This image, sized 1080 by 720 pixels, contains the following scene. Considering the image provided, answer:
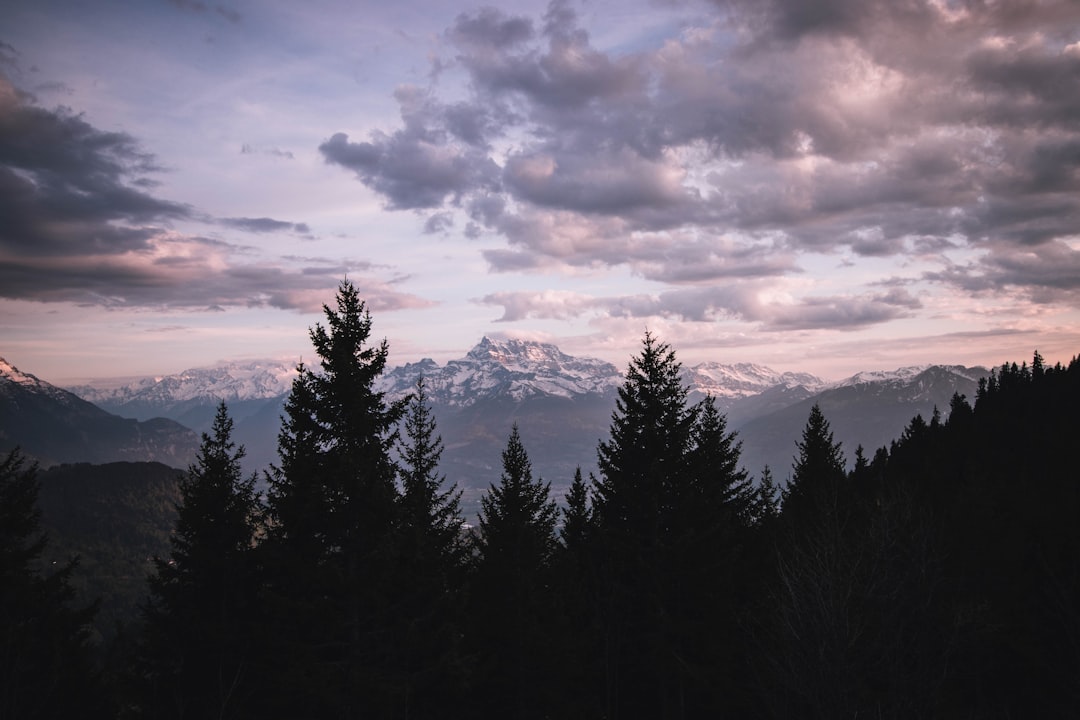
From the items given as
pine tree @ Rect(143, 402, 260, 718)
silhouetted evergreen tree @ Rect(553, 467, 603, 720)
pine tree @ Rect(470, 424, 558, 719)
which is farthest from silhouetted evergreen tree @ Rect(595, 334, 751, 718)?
pine tree @ Rect(143, 402, 260, 718)

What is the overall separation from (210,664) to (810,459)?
39494mm

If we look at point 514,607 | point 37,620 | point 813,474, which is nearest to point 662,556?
point 514,607

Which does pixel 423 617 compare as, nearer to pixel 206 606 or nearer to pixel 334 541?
pixel 334 541

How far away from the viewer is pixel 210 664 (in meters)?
21.9

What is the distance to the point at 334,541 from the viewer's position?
18.9 meters

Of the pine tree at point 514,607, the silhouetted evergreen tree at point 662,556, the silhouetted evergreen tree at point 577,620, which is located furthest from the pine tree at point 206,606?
the silhouetted evergreen tree at point 662,556

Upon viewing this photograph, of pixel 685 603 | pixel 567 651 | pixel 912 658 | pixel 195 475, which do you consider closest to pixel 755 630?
pixel 685 603

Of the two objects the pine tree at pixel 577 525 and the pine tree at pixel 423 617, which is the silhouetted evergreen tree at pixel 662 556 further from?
the pine tree at pixel 423 617

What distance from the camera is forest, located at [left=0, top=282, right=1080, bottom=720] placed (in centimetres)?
1800

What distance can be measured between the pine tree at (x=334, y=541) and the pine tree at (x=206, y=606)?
110 inches

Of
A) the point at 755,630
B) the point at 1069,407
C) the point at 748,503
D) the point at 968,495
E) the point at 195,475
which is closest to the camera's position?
the point at 195,475

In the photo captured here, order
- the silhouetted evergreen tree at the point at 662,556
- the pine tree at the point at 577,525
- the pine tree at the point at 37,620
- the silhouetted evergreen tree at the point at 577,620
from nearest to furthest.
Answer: the pine tree at the point at 37,620 < the silhouetted evergreen tree at the point at 662,556 < the silhouetted evergreen tree at the point at 577,620 < the pine tree at the point at 577,525

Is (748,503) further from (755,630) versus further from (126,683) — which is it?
(126,683)

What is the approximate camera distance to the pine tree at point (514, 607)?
82.3 ft
